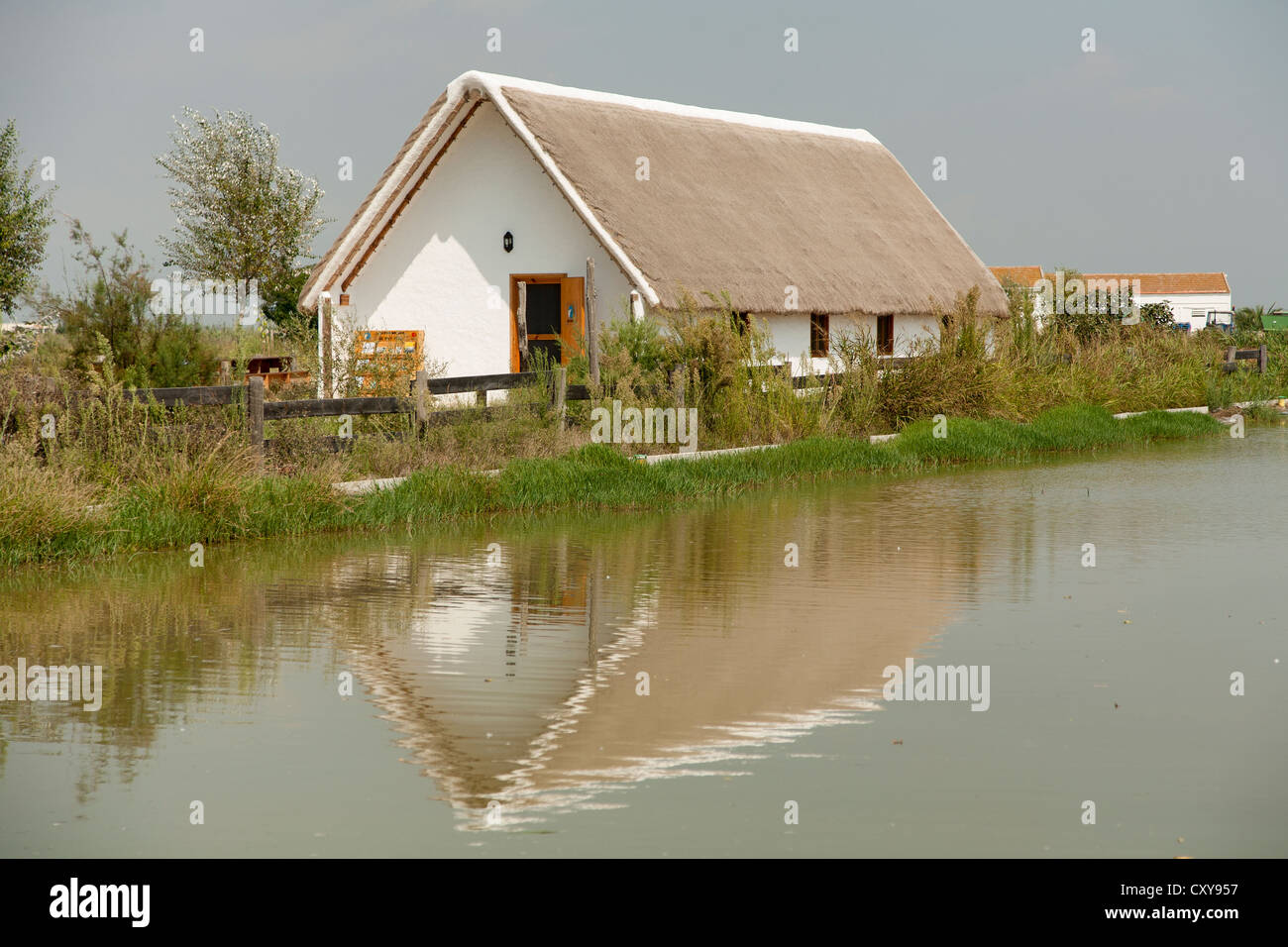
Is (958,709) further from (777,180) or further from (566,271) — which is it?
(777,180)

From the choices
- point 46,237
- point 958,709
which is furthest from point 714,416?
point 46,237

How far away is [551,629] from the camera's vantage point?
32.3ft

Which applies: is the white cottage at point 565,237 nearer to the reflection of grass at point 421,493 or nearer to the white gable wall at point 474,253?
the white gable wall at point 474,253

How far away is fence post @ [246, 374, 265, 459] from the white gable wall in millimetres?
10669

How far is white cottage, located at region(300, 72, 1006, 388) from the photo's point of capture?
25766 millimetres

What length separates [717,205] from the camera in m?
28.8

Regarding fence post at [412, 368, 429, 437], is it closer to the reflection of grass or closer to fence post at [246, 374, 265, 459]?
the reflection of grass

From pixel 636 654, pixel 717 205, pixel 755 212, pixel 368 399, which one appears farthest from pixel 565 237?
pixel 636 654

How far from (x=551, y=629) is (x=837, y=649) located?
1.92 meters

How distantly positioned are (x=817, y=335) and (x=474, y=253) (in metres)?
A: 7.09

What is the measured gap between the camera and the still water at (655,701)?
5.82 metres

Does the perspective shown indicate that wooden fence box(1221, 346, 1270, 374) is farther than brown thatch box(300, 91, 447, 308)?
Yes

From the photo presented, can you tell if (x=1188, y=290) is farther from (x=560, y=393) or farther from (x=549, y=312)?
(x=560, y=393)

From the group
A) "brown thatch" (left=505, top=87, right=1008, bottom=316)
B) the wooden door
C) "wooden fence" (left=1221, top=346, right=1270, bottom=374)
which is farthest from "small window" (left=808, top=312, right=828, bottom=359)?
"wooden fence" (left=1221, top=346, right=1270, bottom=374)
